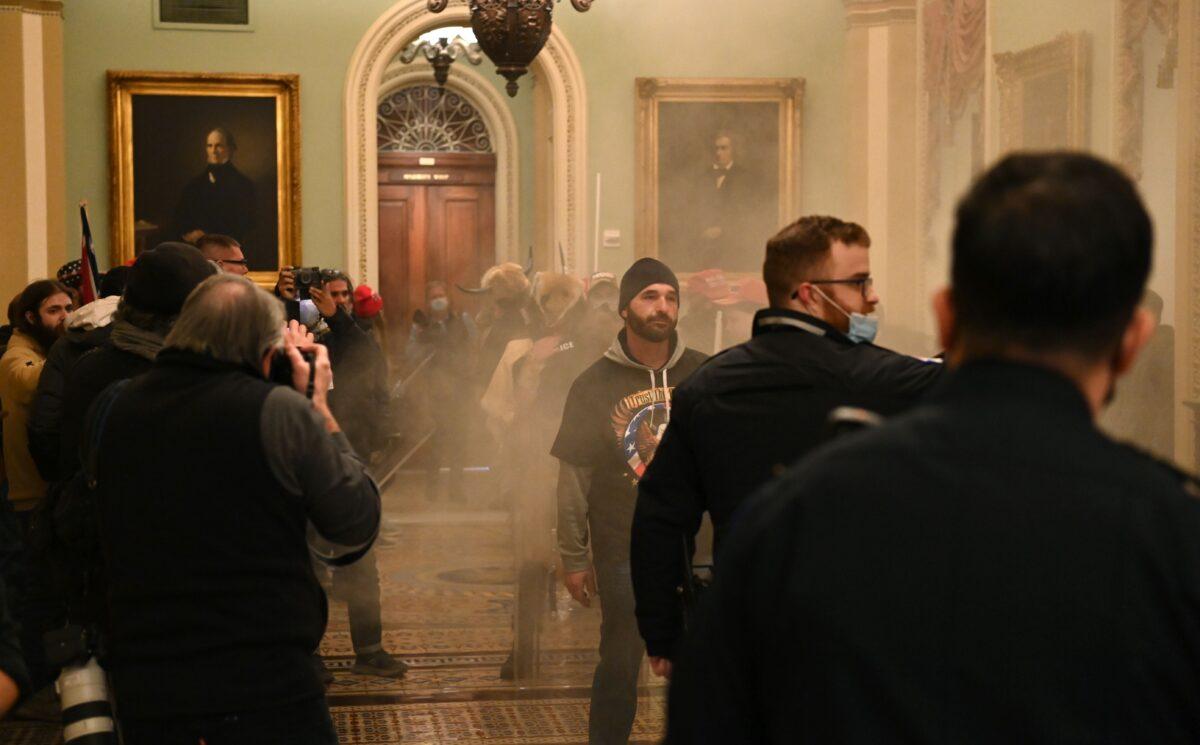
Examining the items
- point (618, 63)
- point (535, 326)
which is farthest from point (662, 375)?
point (618, 63)

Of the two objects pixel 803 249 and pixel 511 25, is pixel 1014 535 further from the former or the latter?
pixel 511 25

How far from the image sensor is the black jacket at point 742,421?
2.97m

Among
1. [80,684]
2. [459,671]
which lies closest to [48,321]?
[459,671]

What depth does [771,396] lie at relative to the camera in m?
3.05

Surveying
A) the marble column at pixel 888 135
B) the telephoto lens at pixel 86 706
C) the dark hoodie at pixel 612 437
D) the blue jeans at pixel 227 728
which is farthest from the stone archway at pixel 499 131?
the blue jeans at pixel 227 728

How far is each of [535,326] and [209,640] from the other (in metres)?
6.36

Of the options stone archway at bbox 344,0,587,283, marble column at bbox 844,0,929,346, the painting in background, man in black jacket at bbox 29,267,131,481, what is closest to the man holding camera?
man in black jacket at bbox 29,267,131,481

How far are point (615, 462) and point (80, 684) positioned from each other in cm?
192

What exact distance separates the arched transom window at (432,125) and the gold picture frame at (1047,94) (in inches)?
369

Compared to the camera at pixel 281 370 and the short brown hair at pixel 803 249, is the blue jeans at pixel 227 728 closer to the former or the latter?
the camera at pixel 281 370

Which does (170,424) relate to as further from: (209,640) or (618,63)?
(618,63)

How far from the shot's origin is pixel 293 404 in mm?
2951

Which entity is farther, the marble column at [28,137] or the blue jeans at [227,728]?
the marble column at [28,137]

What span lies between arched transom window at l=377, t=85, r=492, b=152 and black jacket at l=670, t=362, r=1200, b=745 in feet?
54.6
